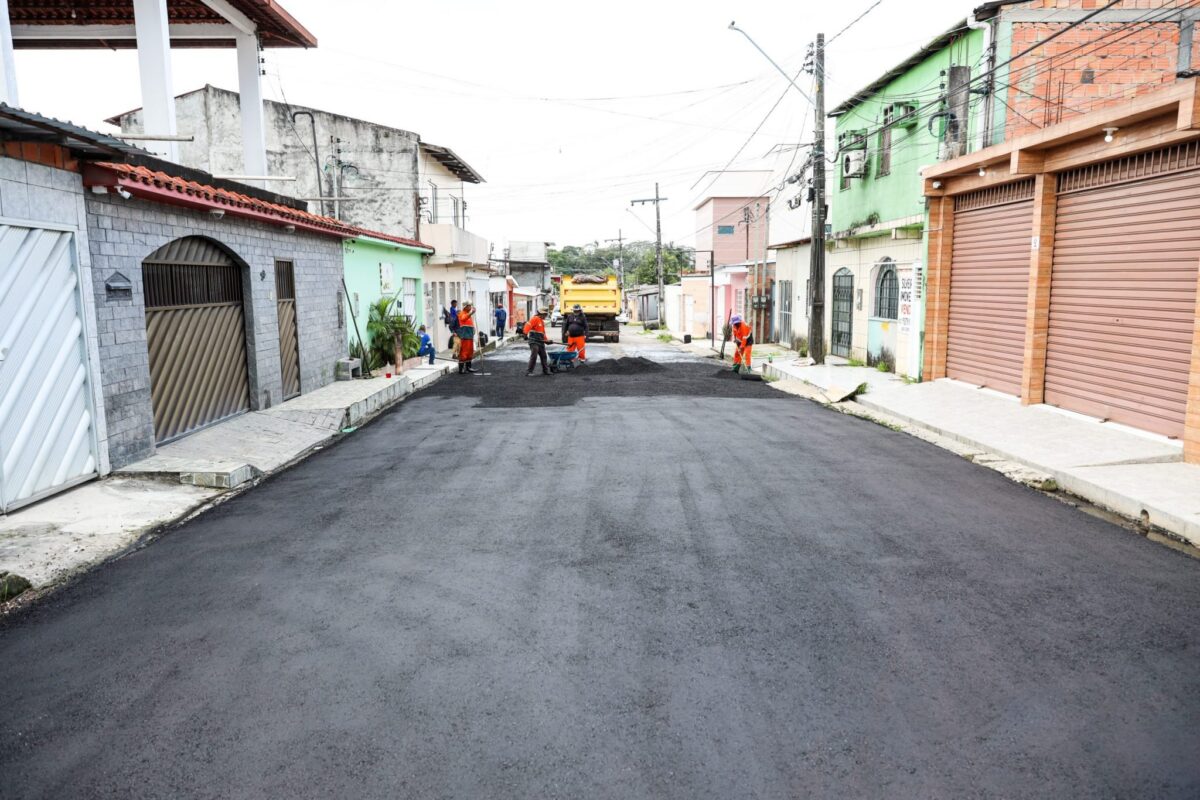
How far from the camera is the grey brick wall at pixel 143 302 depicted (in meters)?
8.73

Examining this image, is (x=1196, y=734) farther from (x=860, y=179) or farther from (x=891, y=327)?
(x=860, y=179)

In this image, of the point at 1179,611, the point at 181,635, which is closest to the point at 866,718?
the point at 1179,611

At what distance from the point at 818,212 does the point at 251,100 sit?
1316 centimetres

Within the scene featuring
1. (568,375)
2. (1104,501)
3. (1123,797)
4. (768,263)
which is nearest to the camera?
(1123,797)

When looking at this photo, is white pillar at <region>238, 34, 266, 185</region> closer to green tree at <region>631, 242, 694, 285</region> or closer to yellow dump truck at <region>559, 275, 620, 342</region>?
yellow dump truck at <region>559, 275, 620, 342</region>

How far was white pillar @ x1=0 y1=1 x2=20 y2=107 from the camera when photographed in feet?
26.1

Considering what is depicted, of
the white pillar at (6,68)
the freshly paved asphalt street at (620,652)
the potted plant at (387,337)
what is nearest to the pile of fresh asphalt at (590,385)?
the potted plant at (387,337)

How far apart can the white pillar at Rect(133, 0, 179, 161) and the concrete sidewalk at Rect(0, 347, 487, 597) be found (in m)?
4.37

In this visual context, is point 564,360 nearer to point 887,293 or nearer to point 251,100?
point 887,293

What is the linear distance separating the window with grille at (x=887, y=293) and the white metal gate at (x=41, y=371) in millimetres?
15941

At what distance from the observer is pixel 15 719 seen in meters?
3.88

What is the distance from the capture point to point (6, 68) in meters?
8.11

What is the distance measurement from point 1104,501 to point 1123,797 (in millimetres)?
5502

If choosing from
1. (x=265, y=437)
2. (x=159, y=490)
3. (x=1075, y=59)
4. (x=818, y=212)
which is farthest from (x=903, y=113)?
(x=159, y=490)
